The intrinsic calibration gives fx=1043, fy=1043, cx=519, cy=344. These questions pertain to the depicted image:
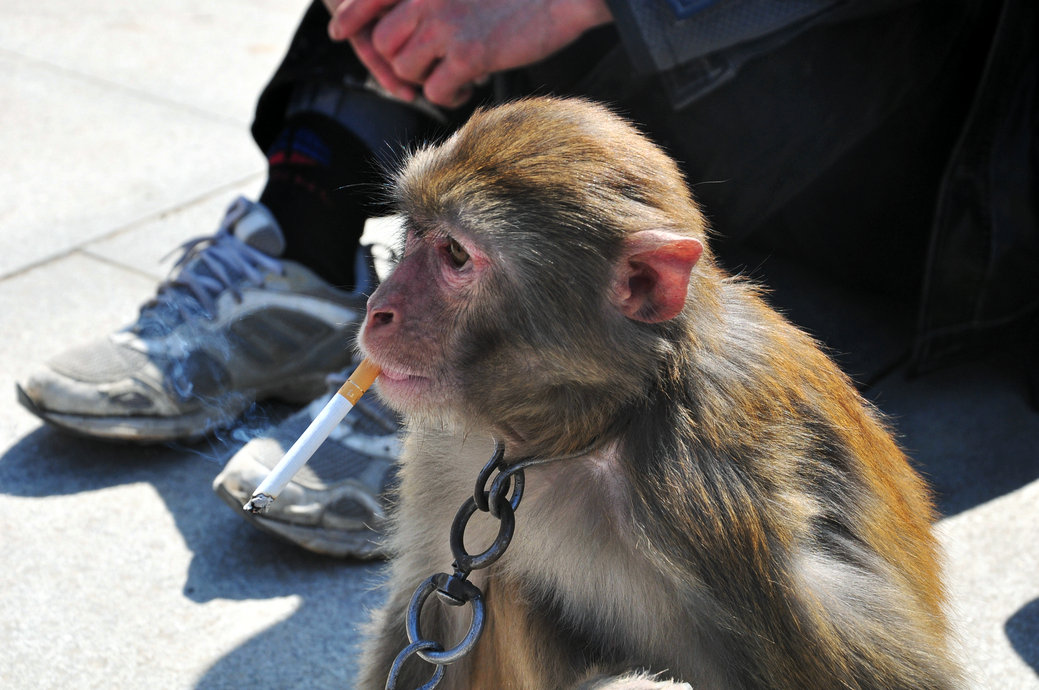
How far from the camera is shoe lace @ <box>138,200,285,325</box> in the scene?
289 centimetres

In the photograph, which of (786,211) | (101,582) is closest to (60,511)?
(101,582)

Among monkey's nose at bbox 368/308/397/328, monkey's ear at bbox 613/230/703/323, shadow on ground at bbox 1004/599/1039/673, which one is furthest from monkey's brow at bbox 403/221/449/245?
shadow on ground at bbox 1004/599/1039/673

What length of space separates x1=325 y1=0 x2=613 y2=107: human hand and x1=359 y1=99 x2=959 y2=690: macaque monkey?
0.88 meters

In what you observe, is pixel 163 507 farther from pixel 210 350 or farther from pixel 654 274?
pixel 654 274

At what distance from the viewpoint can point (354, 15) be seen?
262cm

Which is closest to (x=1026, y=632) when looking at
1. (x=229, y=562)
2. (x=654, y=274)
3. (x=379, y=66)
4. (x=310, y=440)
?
(x=654, y=274)

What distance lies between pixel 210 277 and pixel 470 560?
1.62m

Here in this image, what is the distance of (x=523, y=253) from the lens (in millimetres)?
1591

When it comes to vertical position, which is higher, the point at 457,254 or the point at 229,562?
the point at 457,254

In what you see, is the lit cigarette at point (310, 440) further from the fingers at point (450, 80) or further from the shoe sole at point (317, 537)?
the fingers at point (450, 80)

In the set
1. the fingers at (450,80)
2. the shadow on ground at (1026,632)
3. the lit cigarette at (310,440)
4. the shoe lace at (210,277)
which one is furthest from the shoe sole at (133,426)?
the shadow on ground at (1026,632)

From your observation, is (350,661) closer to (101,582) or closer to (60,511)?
(101,582)

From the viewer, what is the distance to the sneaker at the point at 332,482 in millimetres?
2479

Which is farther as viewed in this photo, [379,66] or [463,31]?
[379,66]
